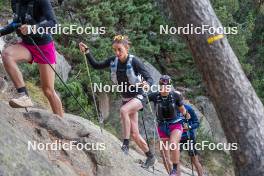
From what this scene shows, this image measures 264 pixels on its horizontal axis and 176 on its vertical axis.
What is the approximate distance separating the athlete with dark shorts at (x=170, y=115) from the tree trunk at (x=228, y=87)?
1.84m

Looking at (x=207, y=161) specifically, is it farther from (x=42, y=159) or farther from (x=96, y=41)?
(x=42, y=159)

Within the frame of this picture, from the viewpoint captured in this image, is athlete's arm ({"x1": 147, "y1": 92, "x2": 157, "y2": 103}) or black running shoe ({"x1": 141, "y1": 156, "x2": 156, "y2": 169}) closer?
black running shoe ({"x1": 141, "y1": 156, "x2": 156, "y2": 169})

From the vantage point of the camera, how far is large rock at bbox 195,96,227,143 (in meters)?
18.4

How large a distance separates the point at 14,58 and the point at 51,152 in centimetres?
143

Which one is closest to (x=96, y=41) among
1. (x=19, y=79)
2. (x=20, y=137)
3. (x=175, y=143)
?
(x=175, y=143)

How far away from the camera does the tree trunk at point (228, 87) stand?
6691 millimetres

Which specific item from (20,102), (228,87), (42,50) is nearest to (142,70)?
(228,87)

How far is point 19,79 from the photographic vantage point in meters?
6.71

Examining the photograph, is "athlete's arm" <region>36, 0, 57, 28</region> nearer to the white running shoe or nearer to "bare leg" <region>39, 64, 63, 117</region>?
"bare leg" <region>39, 64, 63, 117</region>

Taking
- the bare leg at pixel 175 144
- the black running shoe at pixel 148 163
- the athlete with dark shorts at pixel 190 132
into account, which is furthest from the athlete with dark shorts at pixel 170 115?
the athlete with dark shorts at pixel 190 132

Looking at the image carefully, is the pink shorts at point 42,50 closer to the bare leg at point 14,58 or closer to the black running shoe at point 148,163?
the bare leg at point 14,58

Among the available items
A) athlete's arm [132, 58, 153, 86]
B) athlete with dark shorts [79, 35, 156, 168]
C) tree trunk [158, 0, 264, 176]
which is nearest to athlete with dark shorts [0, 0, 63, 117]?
athlete with dark shorts [79, 35, 156, 168]

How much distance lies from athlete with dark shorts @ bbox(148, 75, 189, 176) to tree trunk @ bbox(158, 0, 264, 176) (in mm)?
1839

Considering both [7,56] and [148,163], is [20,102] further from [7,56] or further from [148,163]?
[148,163]
